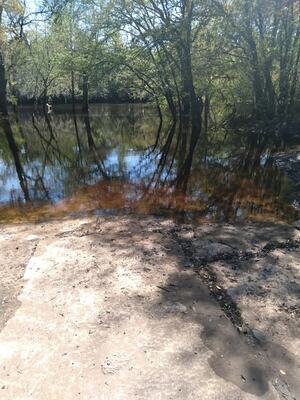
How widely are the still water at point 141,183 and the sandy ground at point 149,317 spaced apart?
1914 millimetres

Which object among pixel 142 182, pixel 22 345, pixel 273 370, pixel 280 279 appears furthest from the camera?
pixel 142 182

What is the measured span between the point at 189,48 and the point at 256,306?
20166mm

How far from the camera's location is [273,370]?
2826 mm

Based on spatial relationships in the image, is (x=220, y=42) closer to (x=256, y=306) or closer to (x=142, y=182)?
(x=142, y=182)

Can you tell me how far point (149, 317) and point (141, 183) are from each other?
21.3 feet

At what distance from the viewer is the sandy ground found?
8.90 ft

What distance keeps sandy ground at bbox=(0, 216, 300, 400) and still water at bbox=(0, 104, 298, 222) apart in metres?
1.91

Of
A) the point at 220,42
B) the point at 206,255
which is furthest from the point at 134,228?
the point at 220,42

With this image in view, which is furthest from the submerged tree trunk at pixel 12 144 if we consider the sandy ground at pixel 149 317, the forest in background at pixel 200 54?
the sandy ground at pixel 149 317

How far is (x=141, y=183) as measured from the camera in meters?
9.75

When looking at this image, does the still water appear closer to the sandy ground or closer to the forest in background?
the forest in background

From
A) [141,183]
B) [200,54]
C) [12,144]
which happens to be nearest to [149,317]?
[141,183]

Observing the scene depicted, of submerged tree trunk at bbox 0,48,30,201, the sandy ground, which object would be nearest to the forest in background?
submerged tree trunk at bbox 0,48,30,201

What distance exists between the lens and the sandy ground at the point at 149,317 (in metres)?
2.71
